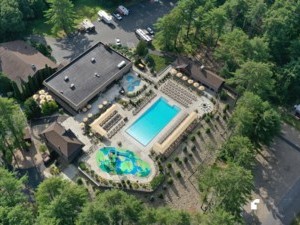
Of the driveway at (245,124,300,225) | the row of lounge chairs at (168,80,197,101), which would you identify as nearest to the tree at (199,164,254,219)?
the driveway at (245,124,300,225)

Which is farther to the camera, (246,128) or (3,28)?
(3,28)

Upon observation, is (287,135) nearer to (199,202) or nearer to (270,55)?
(270,55)

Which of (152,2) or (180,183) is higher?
(152,2)

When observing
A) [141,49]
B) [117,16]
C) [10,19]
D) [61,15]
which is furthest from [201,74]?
[10,19]

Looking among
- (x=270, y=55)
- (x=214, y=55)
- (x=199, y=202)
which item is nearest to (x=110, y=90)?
(x=214, y=55)

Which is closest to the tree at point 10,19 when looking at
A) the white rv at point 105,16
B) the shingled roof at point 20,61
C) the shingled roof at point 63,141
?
the shingled roof at point 20,61

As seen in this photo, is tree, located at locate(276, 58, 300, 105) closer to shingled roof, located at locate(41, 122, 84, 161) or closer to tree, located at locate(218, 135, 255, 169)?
tree, located at locate(218, 135, 255, 169)

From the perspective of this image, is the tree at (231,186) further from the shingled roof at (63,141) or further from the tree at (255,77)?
the shingled roof at (63,141)
